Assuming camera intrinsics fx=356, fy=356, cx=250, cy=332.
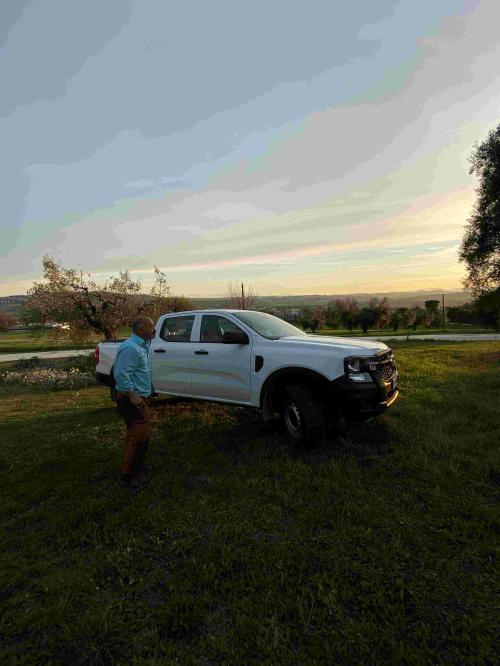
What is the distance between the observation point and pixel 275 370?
15.5 ft

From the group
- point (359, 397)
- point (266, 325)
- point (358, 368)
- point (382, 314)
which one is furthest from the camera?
point (382, 314)

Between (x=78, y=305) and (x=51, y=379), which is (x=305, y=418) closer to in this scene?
(x=51, y=379)

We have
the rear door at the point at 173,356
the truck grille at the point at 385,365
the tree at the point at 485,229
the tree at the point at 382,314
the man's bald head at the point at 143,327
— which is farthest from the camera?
the tree at the point at 382,314

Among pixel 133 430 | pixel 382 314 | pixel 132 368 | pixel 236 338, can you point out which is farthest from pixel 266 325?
pixel 382 314

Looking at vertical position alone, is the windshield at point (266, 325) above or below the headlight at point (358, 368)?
above

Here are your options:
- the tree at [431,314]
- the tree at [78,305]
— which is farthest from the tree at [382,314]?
the tree at [78,305]

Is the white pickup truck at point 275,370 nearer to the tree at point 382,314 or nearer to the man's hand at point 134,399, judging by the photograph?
the man's hand at point 134,399

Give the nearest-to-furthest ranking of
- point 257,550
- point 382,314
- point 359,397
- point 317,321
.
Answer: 1. point 257,550
2. point 359,397
3. point 382,314
4. point 317,321

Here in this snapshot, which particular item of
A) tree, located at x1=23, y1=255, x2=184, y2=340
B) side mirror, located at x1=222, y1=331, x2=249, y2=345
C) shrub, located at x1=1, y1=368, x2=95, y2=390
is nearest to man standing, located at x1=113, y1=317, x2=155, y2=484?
side mirror, located at x1=222, y1=331, x2=249, y2=345

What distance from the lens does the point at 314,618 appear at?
6.96ft

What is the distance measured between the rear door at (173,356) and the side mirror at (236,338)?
0.90 meters

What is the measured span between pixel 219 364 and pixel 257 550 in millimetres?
2861

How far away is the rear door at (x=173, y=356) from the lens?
5.73m

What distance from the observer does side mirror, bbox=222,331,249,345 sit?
502cm
